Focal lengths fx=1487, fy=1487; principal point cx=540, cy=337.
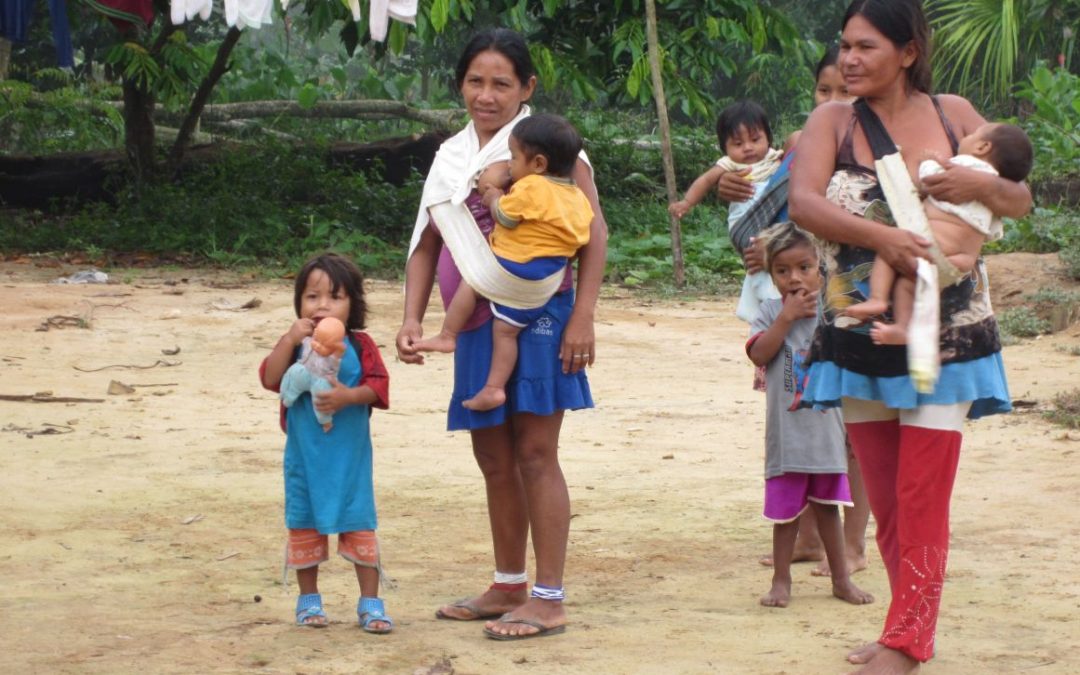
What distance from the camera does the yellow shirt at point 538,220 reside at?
3.65 metres

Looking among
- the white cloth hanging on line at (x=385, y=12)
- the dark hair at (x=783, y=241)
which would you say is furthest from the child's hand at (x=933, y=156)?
the white cloth hanging on line at (x=385, y=12)

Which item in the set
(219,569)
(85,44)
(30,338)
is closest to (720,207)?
(30,338)

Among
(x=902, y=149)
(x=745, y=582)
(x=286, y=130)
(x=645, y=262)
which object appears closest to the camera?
(x=902, y=149)

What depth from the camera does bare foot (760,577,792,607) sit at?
13.4ft

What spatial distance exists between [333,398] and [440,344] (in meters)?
0.30

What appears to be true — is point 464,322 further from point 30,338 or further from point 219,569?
point 30,338

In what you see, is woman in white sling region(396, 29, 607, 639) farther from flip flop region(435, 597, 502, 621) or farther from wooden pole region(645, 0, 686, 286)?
wooden pole region(645, 0, 686, 286)

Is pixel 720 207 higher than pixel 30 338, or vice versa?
pixel 720 207

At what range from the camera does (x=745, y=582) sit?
439cm

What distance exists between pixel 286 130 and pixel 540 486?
12.9 metres

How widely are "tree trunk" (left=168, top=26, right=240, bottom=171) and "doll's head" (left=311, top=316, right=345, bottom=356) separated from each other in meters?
8.51

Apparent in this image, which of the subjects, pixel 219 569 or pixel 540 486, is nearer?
pixel 540 486

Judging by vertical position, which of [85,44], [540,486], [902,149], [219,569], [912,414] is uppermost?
[85,44]

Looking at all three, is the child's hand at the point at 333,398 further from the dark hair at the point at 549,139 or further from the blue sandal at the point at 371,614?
the dark hair at the point at 549,139
